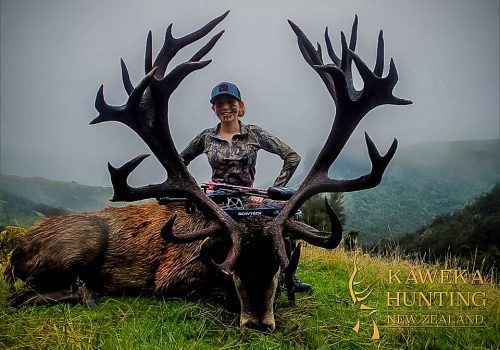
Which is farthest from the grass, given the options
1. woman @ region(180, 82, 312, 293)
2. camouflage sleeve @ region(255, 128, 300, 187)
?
camouflage sleeve @ region(255, 128, 300, 187)

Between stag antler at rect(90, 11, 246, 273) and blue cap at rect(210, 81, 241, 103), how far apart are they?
97 cm

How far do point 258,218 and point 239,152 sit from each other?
1208 millimetres

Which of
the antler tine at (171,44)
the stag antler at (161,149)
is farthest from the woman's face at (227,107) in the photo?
the stag antler at (161,149)

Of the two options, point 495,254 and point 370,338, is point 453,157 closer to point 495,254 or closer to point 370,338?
point 495,254

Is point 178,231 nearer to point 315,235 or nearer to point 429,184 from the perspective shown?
point 315,235

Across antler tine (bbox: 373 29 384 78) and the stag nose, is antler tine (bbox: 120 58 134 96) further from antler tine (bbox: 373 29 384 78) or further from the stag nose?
the stag nose

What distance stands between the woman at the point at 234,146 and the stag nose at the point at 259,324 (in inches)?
55.7

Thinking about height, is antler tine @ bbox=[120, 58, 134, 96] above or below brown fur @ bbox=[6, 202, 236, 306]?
above

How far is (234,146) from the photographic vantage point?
4.83m

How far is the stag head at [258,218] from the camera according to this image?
3.48 m

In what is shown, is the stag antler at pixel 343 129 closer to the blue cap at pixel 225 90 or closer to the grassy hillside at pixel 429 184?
the blue cap at pixel 225 90

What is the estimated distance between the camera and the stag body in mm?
3516

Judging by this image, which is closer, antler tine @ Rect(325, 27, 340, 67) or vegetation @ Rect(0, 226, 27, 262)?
antler tine @ Rect(325, 27, 340, 67)

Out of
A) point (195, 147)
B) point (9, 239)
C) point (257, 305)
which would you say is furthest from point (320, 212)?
point (257, 305)
